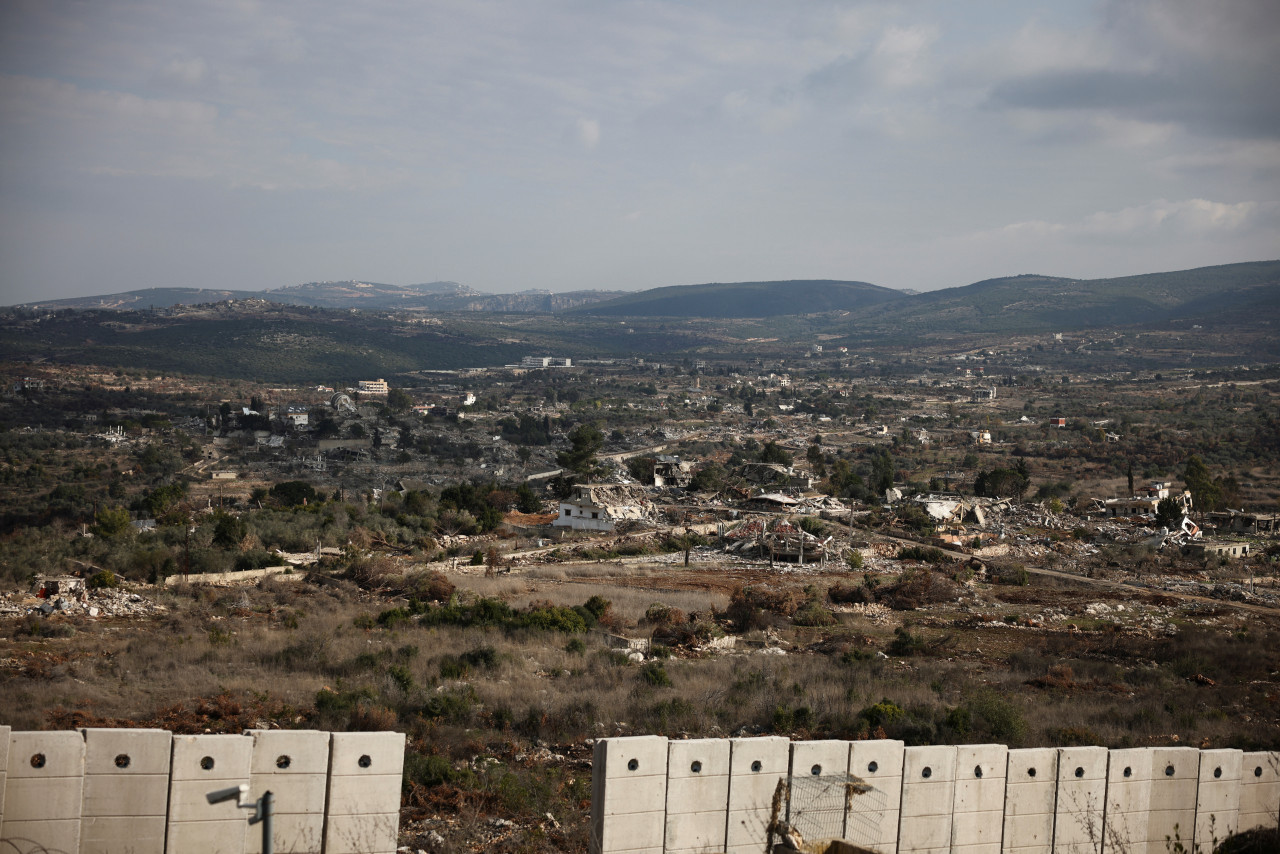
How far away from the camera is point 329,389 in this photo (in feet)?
335

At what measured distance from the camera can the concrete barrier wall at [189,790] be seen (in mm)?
6328

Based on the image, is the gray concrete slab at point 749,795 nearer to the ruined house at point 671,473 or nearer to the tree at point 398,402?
the ruined house at point 671,473

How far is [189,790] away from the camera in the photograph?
6520 millimetres

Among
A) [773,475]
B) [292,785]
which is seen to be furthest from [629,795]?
[773,475]

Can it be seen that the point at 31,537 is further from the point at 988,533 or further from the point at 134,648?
the point at 988,533

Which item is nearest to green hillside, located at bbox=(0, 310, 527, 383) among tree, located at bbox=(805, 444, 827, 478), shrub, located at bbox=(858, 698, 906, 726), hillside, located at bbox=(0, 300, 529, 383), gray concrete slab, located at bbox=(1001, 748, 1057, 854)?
hillside, located at bbox=(0, 300, 529, 383)

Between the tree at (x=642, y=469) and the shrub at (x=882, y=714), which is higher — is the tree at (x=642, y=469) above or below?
below

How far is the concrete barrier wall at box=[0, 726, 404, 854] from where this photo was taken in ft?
20.8

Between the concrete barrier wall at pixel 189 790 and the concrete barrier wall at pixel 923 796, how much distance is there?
1.71 metres

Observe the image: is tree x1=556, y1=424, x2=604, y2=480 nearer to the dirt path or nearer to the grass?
the dirt path

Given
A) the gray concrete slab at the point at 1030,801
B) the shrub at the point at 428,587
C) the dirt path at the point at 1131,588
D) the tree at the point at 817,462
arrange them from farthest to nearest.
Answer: the tree at the point at 817,462, the dirt path at the point at 1131,588, the shrub at the point at 428,587, the gray concrete slab at the point at 1030,801

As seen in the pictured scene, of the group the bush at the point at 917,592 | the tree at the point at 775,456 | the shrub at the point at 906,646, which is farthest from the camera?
the tree at the point at 775,456

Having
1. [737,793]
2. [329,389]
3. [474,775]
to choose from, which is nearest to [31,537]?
[474,775]

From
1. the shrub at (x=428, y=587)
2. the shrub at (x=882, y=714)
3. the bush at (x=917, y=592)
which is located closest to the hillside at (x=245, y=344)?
the shrub at (x=428, y=587)
